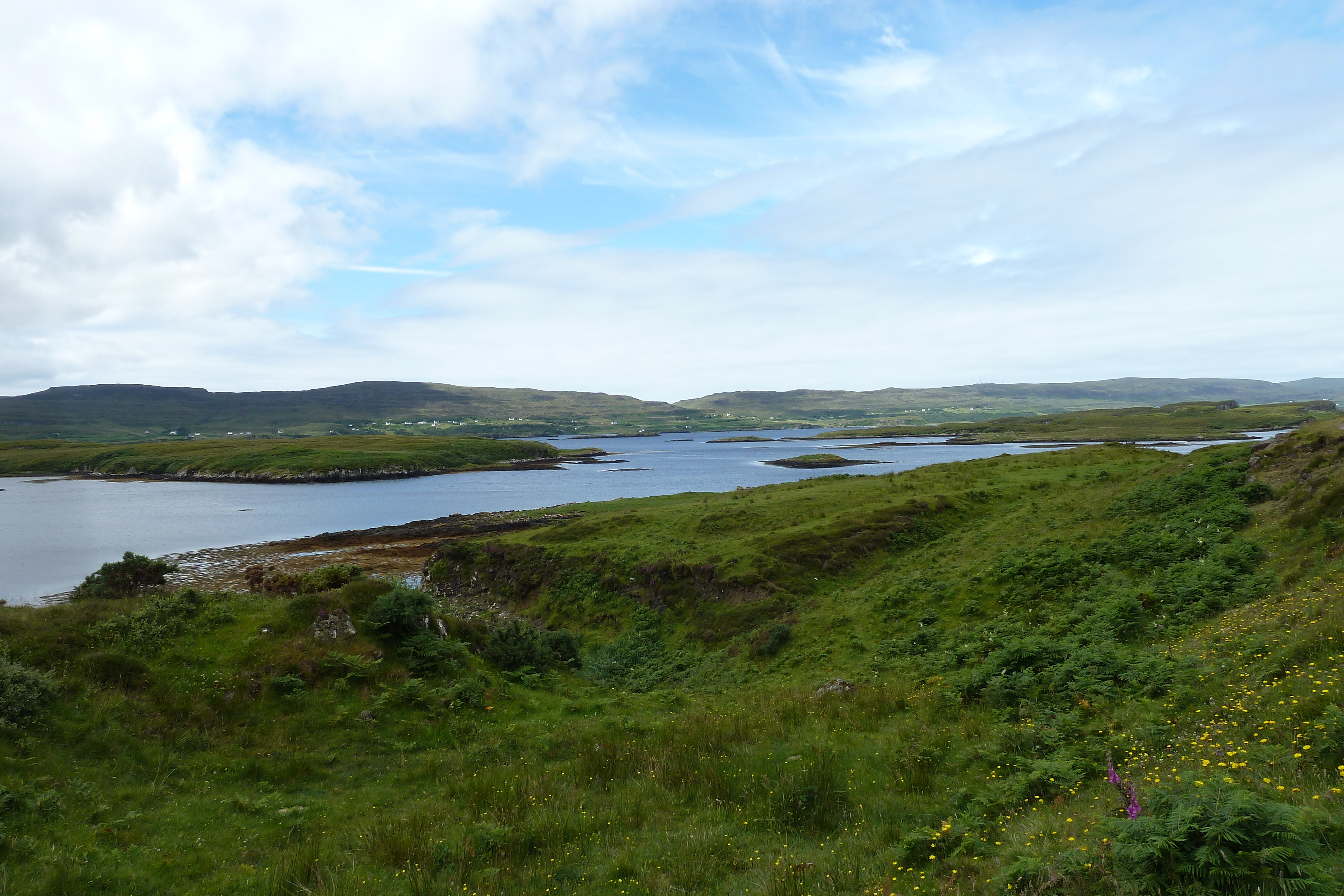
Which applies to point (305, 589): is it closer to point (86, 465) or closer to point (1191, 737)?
point (1191, 737)

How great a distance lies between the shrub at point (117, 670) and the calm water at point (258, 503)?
45727mm

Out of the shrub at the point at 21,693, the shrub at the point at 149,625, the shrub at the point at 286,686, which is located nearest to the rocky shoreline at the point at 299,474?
the shrub at the point at 149,625

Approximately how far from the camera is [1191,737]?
9359 millimetres

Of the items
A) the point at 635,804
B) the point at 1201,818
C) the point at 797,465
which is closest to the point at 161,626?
the point at 635,804

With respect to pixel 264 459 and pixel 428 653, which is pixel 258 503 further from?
pixel 428 653

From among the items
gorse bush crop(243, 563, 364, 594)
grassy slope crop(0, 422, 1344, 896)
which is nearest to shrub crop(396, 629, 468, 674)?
grassy slope crop(0, 422, 1344, 896)

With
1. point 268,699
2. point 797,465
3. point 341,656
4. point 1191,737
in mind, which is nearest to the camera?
point 1191,737

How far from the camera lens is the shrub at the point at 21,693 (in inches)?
494

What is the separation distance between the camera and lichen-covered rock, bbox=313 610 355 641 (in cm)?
1889

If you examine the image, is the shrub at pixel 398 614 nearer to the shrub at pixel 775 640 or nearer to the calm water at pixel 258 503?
the shrub at pixel 775 640

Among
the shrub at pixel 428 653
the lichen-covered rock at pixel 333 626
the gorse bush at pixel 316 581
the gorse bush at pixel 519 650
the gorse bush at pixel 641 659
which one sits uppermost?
the gorse bush at pixel 316 581

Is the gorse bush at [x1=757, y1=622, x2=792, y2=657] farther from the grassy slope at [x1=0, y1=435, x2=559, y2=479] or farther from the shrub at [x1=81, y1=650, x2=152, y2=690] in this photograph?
the grassy slope at [x1=0, y1=435, x2=559, y2=479]

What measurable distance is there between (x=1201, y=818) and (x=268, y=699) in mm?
19610

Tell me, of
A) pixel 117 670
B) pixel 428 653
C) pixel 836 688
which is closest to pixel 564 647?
pixel 428 653
